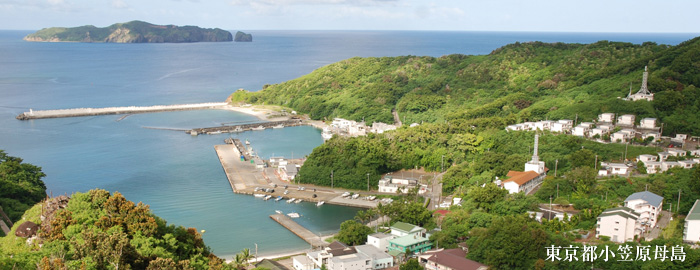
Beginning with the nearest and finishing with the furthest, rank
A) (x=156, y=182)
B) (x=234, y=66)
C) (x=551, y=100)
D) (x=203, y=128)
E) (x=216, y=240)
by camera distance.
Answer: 1. (x=216, y=240)
2. (x=156, y=182)
3. (x=551, y=100)
4. (x=203, y=128)
5. (x=234, y=66)

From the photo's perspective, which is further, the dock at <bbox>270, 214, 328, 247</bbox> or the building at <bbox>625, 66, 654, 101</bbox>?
the building at <bbox>625, 66, 654, 101</bbox>

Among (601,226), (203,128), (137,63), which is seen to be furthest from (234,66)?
(601,226)

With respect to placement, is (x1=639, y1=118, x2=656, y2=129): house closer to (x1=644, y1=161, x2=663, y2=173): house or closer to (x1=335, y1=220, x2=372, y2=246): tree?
(x1=644, y1=161, x2=663, y2=173): house

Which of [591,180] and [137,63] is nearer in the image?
[591,180]

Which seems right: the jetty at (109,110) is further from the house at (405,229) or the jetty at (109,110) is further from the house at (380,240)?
the house at (405,229)

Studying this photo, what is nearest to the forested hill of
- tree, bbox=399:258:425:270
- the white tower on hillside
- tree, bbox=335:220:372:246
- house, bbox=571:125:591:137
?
house, bbox=571:125:591:137

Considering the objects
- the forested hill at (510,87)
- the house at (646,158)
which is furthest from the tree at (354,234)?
the forested hill at (510,87)

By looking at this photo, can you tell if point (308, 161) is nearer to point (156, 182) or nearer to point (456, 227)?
point (156, 182)

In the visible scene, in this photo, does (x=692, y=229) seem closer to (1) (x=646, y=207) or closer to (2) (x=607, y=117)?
(1) (x=646, y=207)
